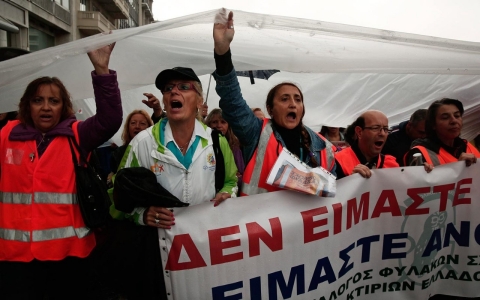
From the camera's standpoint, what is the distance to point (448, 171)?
8.61ft

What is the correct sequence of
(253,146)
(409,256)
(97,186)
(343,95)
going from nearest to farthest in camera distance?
1. (97,186)
2. (253,146)
3. (409,256)
4. (343,95)

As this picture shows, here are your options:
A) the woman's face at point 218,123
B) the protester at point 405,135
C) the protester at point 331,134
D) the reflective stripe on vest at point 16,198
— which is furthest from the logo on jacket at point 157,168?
the protester at point 331,134

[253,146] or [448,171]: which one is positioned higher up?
[253,146]

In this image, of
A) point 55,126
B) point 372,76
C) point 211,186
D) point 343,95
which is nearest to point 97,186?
point 55,126

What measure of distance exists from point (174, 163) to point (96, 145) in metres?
0.49

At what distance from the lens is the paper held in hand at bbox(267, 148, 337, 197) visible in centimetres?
207

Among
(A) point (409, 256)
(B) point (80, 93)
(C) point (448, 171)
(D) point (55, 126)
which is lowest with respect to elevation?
(A) point (409, 256)

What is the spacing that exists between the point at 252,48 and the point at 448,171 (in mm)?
1584

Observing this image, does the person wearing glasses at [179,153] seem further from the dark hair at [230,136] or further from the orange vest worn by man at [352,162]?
the dark hair at [230,136]

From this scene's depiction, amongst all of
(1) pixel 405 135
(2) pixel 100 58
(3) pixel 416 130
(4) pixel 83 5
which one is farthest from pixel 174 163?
(4) pixel 83 5

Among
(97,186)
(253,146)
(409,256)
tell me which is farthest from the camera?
(409,256)

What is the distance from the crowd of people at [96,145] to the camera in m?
1.93

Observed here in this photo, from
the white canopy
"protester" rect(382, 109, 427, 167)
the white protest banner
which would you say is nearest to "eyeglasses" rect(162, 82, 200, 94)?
the white canopy

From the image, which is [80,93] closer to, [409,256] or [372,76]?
[409,256]
